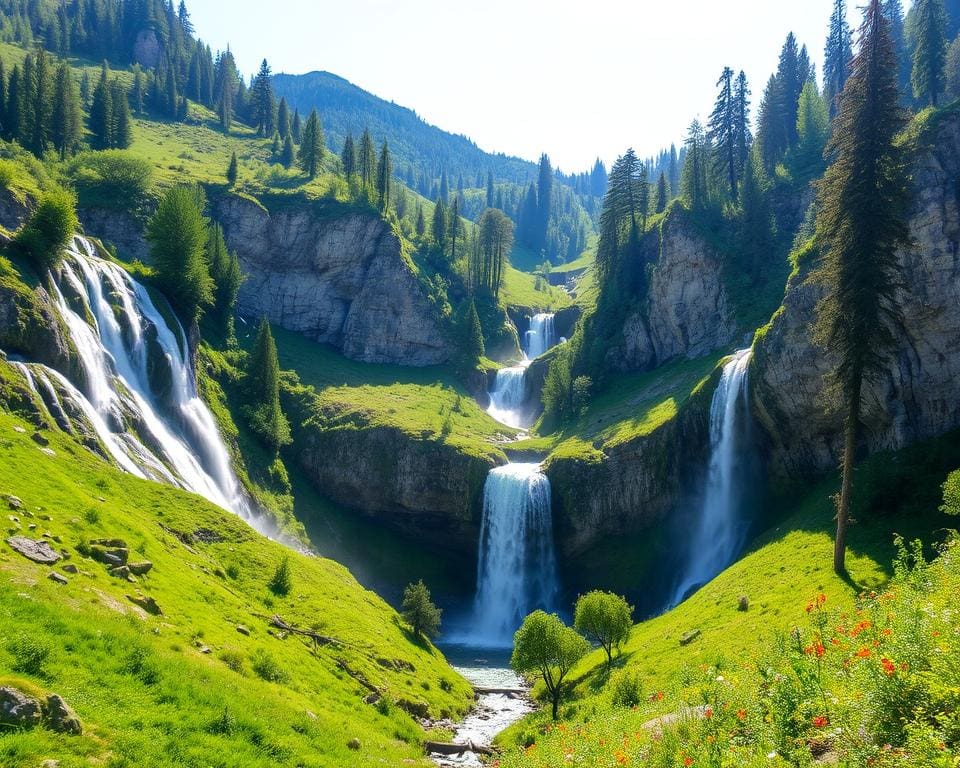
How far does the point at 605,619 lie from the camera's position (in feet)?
106

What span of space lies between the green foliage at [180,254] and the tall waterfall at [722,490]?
51100 millimetres

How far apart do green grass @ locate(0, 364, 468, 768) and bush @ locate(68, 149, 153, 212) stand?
5421 cm

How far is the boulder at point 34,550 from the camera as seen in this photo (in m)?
16.9

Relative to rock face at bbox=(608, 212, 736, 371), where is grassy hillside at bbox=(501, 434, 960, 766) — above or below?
below

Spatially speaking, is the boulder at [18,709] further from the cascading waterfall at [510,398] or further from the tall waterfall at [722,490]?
the cascading waterfall at [510,398]

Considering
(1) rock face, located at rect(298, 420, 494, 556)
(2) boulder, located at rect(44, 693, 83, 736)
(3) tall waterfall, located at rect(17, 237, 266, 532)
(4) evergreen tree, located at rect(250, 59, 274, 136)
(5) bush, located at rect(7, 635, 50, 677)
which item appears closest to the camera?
(2) boulder, located at rect(44, 693, 83, 736)

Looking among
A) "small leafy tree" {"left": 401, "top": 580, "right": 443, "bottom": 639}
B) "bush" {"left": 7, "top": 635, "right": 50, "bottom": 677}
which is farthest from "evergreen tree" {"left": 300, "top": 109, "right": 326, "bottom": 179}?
"bush" {"left": 7, "top": 635, "right": 50, "bottom": 677}

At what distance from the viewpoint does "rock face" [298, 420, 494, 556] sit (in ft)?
209

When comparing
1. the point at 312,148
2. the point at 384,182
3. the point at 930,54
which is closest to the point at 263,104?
the point at 312,148

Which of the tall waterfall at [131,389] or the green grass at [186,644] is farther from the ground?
the tall waterfall at [131,389]

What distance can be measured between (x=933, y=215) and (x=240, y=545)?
45803 mm

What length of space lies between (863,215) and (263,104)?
534ft

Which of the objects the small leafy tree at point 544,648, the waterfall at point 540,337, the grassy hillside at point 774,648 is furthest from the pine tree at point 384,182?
the small leafy tree at point 544,648

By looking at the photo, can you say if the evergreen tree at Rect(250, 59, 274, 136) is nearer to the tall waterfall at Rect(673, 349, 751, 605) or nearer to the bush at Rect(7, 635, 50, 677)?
the tall waterfall at Rect(673, 349, 751, 605)
